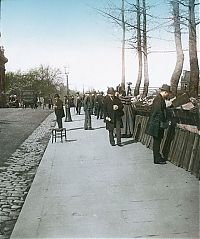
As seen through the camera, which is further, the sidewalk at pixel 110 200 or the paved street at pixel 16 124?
the paved street at pixel 16 124

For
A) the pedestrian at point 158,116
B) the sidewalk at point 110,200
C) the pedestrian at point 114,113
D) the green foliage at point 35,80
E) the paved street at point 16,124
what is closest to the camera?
the sidewalk at point 110,200

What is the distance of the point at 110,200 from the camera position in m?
4.22

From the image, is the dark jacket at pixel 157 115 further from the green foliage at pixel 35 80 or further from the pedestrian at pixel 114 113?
the pedestrian at pixel 114 113

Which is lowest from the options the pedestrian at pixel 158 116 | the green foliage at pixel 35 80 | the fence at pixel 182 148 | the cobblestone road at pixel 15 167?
the cobblestone road at pixel 15 167

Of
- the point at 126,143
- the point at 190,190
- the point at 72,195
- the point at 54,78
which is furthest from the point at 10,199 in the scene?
the point at 126,143

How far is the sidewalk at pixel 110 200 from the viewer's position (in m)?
3.33

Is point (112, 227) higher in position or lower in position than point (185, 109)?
lower

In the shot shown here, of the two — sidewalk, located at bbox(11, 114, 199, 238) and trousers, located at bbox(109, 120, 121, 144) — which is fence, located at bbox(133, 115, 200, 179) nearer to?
sidewalk, located at bbox(11, 114, 199, 238)

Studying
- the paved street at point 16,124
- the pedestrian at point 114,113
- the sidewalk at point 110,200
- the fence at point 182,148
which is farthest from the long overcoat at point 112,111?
the fence at point 182,148

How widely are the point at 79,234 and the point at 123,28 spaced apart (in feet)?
7.46

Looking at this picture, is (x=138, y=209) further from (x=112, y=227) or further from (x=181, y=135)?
(x=181, y=135)

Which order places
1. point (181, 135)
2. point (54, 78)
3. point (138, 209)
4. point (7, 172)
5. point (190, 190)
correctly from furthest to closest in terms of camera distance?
point (7, 172) < point (181, 135) < point (54, 78) < point (190, 190) < point (138, 209)

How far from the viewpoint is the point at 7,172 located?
6.48m

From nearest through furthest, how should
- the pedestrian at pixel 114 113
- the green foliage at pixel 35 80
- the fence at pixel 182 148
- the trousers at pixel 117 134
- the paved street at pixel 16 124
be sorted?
the green foliage at pixel 35 80 < the fence at pixel 182 148 < the paved street at pixel 16 124 < the trousers at pixel 117 134 < the pedestrian at pixel 114 113
